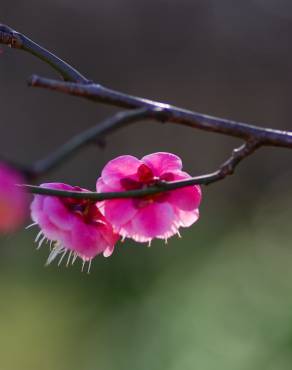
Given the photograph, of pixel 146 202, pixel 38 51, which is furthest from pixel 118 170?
pixel 38 51

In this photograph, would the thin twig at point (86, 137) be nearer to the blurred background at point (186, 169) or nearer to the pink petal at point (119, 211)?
the pink petal at point (119, 211)

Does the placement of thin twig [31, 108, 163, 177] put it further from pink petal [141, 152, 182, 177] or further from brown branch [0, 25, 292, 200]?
pink petal [141, 152, 182, 177]

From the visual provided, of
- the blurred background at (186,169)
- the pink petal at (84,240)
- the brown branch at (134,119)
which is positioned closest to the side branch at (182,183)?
the brown branch at (134,119)

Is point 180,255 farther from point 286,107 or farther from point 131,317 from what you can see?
point 286,107

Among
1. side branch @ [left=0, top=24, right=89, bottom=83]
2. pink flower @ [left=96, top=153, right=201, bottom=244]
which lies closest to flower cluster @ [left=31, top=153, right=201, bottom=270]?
pink flower @ [left=96, top=153, right=201, bottom=244]

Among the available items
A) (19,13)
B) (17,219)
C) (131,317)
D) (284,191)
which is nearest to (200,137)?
(284,191)
